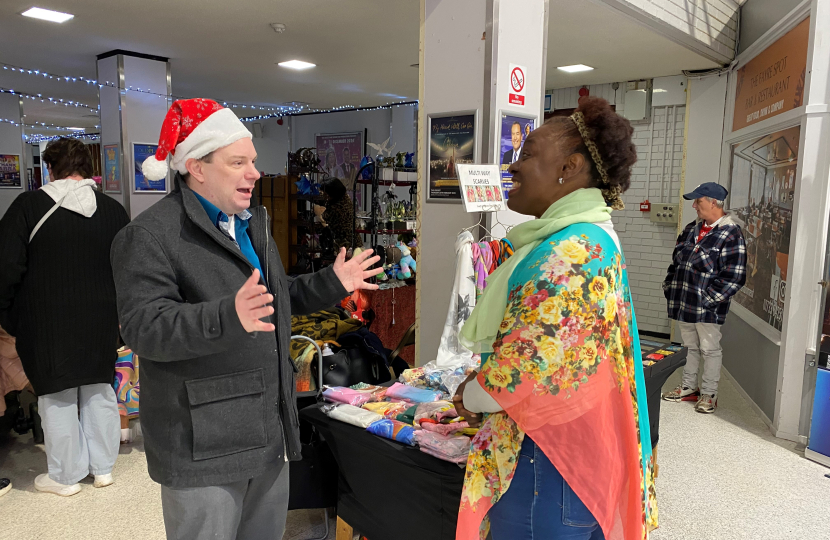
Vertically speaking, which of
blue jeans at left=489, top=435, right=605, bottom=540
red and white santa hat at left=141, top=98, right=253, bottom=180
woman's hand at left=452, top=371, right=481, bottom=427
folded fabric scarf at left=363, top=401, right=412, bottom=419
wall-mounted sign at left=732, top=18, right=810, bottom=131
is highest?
wall-mounted sign at left=732, top=18, right=810, bottom=131

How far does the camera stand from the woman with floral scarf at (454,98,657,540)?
1326mm

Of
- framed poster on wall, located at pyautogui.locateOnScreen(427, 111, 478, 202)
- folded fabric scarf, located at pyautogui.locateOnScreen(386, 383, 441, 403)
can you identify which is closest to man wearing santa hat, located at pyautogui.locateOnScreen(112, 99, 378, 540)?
folded fabric scarf, located at pyautogui.locateOnScreen(386, 383, 441, 403)

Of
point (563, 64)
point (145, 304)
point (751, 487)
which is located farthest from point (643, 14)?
point (145, 304)

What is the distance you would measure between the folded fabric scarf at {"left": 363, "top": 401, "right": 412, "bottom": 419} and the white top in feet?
2.84

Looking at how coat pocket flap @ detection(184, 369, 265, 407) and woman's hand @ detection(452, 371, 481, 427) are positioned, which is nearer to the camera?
coat pocket flap @ detection(184, 369, 265, 407)

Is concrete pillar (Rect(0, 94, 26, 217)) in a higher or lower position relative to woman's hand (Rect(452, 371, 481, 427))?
higher

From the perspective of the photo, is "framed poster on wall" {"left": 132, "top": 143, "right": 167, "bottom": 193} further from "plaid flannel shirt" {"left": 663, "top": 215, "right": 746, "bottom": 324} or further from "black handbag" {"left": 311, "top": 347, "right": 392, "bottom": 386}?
"plaid flannel shirt" {"left": 663, "top": 215, "right": 746, "bottom": 324}

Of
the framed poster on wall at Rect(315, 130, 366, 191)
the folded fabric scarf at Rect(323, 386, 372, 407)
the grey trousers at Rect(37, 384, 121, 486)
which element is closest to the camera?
the folded fabric scarf at Rect(323, 386, 372, 407)

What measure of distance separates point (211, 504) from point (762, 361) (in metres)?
4.67

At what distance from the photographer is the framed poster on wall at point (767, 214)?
14.1 ft

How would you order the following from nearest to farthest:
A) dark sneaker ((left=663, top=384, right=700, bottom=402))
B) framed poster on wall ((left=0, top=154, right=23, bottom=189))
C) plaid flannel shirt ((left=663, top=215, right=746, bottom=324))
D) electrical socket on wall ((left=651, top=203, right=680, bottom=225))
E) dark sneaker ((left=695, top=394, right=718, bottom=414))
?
plaid flannel shirt ((left=663, top=215, right=746, bottom=324)) → dark sneaker ((left=695, top=394, right=718, bottom=414)) → dark sneaker ((left=663, top=384, right=700, bottom=402)) → electrical socket on wall ((left=651, top=203, right=680, bottom=225)) → framed poster on wall ((left=0, top=154, right=23, bottom=189))

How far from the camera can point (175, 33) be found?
551cm

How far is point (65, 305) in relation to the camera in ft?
9.99

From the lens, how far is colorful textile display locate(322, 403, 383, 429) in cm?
220
